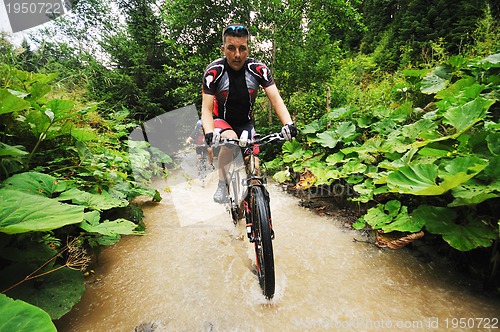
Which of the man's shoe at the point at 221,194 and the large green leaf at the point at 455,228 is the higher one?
the man's shoe at the point at 221,194

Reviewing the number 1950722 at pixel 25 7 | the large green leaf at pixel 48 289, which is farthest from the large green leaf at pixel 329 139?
the number 1950722 at pixel 25 7

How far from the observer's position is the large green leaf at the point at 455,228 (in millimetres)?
1821

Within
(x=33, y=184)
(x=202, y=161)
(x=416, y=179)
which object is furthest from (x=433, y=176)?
(x=202, y=161)

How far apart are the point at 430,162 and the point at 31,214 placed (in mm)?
→ 3282

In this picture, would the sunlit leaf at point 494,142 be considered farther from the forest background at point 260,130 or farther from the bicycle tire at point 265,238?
the bicycle tire at point 265,238

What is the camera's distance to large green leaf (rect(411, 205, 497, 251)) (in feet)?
5.98

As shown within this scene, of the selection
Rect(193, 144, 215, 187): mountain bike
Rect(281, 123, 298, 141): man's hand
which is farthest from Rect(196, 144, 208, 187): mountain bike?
Rect(281, 123, 298, 141): man's hand

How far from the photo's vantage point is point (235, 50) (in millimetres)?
2473

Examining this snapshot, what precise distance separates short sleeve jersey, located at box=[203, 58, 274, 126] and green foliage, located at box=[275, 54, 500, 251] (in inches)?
69.1

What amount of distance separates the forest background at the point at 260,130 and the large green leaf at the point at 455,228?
0.4 inches

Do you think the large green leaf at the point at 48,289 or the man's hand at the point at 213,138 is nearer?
the large green leaf at the point at 48,289

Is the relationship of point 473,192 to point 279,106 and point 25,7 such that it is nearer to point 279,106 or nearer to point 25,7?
point 279,106

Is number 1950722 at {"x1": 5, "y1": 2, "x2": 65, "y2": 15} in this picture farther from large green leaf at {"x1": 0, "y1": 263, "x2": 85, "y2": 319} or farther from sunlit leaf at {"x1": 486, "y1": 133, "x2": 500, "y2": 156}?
sunlit leaf at {"x1": 486, "y1": 133, "x2": 500, "y2": 156}

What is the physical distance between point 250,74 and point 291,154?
2541 mm
